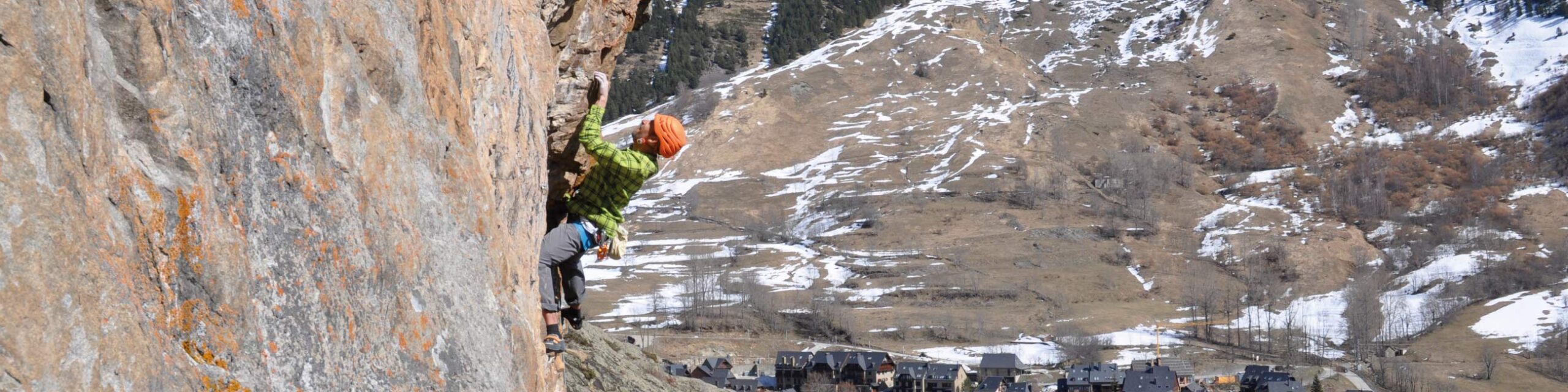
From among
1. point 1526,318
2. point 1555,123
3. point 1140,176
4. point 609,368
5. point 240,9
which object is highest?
point 1555,123

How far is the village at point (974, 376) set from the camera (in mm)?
78125

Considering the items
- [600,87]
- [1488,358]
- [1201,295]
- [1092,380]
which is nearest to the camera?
[600,87]

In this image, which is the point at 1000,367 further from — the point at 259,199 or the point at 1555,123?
the point at 1555,123

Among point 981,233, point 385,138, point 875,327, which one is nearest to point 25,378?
point 385,138

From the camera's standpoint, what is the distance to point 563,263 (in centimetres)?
946

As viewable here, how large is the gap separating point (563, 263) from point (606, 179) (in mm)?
688

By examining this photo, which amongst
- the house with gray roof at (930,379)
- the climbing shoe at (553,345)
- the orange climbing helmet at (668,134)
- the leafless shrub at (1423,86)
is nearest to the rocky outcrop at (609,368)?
the orange climbing helmet at (668,134)

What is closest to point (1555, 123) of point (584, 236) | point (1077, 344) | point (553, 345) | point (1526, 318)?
point (1526, 318)

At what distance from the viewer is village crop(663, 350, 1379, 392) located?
256 feet

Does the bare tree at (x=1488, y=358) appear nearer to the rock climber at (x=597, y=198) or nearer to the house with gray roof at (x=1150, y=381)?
the house with gray roof at (x=1150, y=381)

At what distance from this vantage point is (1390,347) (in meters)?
96.0

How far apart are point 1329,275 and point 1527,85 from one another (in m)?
68.8

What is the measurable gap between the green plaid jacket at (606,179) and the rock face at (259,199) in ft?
4.31

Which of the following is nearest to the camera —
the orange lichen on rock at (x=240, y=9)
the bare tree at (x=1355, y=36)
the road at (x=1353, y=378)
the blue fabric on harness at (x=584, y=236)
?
the orange lichen on rock at (x=240, y=9)
